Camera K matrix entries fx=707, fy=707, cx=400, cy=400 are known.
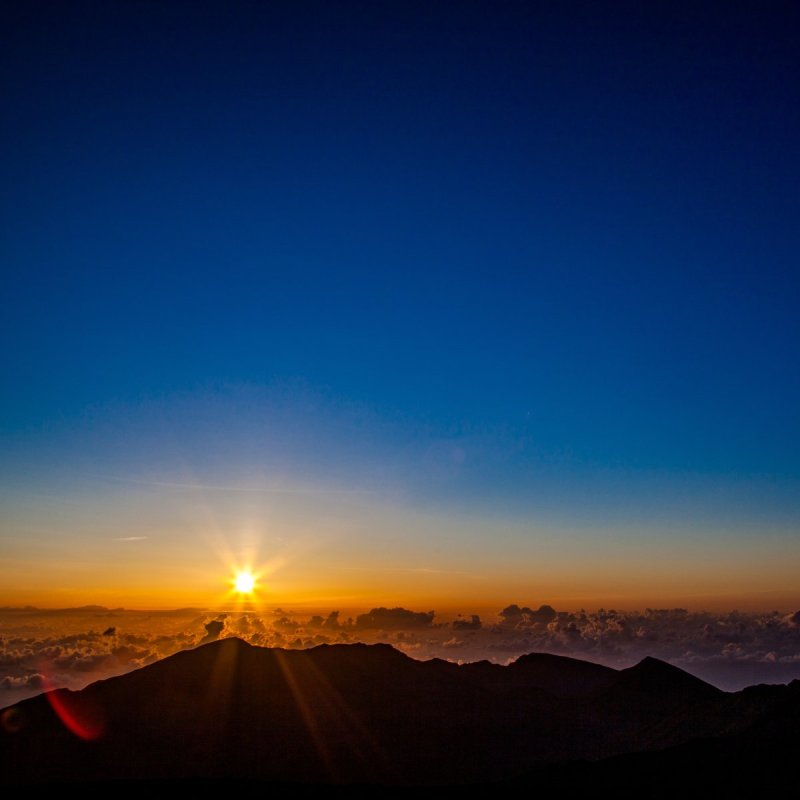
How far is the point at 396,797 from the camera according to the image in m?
196

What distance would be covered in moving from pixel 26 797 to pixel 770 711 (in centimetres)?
20809

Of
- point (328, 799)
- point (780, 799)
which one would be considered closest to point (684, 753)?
point (780, 799)

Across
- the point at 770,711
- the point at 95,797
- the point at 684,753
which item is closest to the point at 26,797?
the point at 95,797

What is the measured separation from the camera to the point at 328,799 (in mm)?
199250

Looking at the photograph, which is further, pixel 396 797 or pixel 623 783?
pixel 396 797

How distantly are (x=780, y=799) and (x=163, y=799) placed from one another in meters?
158

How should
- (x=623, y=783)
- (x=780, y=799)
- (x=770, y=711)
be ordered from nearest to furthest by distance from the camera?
(x=780, y=799) → (x=623, y=783) → (x=770, y=711)

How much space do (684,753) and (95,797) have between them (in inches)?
6414

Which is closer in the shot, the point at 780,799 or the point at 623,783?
the point at 780,799

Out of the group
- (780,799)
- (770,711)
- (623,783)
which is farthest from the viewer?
(770,711)

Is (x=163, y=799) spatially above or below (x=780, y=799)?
below

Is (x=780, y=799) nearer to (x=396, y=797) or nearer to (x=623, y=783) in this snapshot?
(x=623, y=783)

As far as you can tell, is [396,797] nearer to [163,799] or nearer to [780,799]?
[163,799]

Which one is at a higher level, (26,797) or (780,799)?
(780,799)
